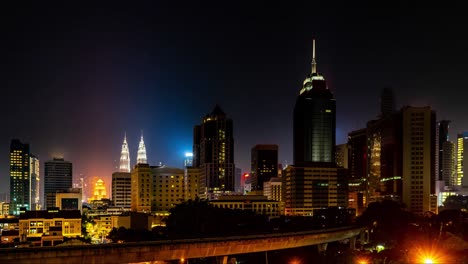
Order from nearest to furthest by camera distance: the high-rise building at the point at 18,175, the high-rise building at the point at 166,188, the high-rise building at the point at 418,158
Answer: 1. the high-rise building at the point at 166,188
2. the high-rise building at the point at 418,158
3. the high-rise building at the point at 18,175

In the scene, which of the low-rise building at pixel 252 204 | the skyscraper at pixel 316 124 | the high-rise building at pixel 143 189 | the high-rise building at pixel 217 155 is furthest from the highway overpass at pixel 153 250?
the high-rise building at pixel 217 155

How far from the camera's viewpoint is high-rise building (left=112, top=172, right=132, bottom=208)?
6073 inches

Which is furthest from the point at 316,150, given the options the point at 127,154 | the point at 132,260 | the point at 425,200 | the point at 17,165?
the point at 132,260

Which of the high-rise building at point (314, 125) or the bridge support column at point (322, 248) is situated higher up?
the high-rise building at point (314, 125)

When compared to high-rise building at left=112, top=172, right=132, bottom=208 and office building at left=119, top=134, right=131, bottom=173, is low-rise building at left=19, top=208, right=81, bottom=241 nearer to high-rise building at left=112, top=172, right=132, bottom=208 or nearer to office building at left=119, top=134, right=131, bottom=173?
high-rise building at left=112, top=172, right=132, bottom=208

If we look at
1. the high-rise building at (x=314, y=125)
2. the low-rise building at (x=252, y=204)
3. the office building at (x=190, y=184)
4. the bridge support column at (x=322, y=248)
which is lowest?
Answer: the low-rise building at (x=252, y=204)

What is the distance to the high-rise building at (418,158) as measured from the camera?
433ft

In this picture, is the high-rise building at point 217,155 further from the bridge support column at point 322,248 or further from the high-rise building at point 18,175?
the bridge support column at point 322,248

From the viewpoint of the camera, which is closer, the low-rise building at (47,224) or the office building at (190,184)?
the low-rise building at (47,224)

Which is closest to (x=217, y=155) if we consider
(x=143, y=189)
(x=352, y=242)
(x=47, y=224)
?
(x=143, y=189)

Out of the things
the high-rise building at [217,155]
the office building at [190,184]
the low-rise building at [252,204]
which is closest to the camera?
the low-rise building at [252,204]

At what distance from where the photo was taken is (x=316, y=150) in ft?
559

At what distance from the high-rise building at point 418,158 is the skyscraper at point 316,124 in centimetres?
3734

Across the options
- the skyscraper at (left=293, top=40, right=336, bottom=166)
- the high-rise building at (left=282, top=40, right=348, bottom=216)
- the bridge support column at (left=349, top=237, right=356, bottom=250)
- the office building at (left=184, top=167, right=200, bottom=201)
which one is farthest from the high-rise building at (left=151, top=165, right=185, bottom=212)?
the bridge support column at (left=349, top=237, right=356, bottom=250)
